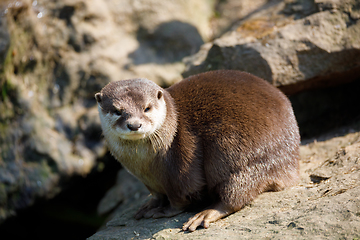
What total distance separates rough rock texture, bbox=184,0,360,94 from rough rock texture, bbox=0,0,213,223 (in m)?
2.25

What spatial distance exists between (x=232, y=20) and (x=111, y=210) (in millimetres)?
4395

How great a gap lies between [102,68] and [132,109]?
11.1ft

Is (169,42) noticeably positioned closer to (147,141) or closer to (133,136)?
(147,141)

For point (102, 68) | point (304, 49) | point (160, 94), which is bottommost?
point (304, 49)

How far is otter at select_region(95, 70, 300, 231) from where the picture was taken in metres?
2.77

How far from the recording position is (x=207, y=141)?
9.37ft

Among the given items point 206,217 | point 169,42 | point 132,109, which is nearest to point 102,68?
point 169,42

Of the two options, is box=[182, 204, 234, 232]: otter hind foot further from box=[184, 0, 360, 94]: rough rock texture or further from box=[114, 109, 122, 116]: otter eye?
box=[184, 0, 360, 94]: rough rock texture

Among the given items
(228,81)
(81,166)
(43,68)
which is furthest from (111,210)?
(228,81)

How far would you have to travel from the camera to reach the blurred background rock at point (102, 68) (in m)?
3.89

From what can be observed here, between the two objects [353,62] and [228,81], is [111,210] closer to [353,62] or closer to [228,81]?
[228,81]

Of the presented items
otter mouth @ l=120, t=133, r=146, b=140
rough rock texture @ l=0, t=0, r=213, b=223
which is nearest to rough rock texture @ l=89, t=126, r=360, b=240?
otter mouth @ l=120, t=133, r=146, b=140

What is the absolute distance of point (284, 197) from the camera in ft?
9.25

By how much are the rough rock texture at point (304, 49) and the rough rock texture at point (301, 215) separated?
887 mm
